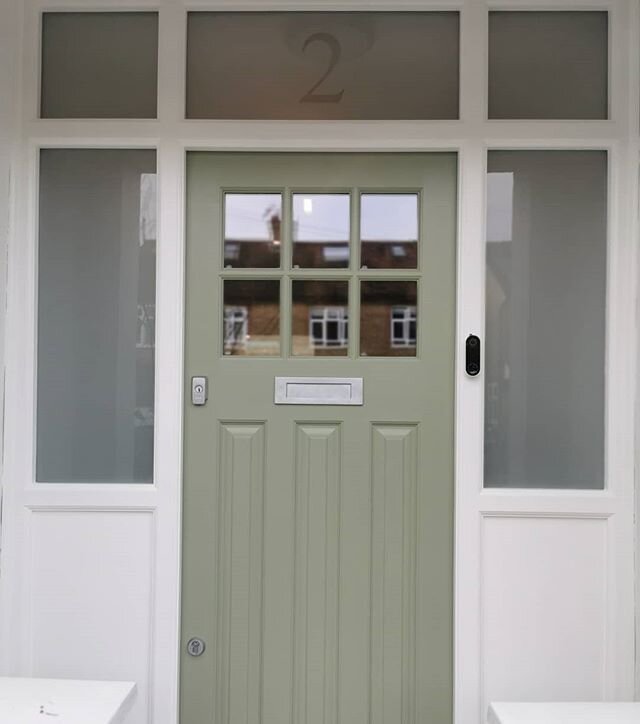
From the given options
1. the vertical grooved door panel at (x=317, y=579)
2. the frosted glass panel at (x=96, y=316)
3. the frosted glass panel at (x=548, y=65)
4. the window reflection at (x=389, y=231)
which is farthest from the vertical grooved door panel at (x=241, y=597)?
the frosted glass panel at (x=548, y=65)

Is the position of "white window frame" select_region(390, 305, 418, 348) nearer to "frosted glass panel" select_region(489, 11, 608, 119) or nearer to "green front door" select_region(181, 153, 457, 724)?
"green front door" select_region(181, 153, 457, 724)

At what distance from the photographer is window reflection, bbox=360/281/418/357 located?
1.82m

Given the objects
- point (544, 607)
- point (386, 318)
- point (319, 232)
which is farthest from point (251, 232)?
point (544, 607)

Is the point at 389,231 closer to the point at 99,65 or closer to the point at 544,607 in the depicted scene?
the point at 99,65

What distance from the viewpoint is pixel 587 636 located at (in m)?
1.77

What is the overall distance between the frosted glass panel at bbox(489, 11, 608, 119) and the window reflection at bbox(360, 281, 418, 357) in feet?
1.89

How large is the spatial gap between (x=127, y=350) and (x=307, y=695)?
1.12 metres

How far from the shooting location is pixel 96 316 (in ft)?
5.98

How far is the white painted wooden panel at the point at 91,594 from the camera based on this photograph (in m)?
1.78

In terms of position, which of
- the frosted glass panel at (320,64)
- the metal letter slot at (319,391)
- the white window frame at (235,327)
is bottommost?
the metal letter slot at (319,391)

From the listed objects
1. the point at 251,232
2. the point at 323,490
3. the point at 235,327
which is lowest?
the point at 323,490

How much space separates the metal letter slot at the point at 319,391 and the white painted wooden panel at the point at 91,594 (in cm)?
52

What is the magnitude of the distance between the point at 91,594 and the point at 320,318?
3.39 feet

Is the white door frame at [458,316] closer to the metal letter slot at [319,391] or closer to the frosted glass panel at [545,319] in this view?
the frosted glass panel at [545,319]
